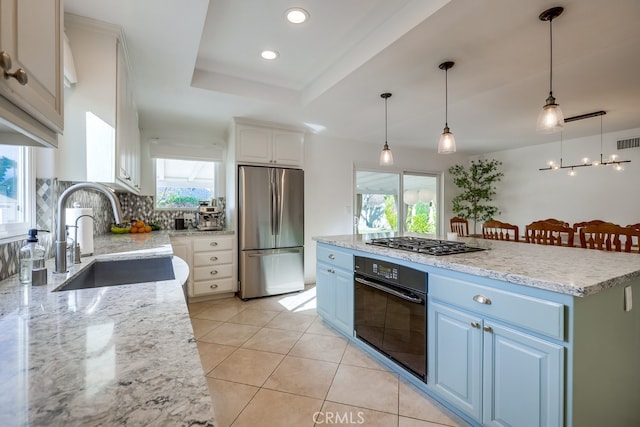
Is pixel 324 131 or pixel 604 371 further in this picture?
pixel 324 131

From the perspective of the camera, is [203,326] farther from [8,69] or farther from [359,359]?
[8,69]

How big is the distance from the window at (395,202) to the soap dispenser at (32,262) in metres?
4.03

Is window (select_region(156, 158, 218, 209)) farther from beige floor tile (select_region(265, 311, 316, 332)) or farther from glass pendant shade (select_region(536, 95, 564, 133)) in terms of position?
glass pendant shade (select_region(536, 95, 564, 133))

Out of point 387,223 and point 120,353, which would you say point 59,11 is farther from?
point 387,223

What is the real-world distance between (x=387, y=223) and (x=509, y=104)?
262 cm

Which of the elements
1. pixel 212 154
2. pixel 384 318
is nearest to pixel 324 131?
pixel 212 154

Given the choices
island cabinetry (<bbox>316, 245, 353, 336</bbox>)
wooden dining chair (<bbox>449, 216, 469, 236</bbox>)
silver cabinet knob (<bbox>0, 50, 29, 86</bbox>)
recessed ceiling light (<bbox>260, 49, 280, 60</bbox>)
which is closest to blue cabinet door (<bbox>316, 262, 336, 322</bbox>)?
island cabinetry (<bbox>316, 245, 353, 336</bbox>)

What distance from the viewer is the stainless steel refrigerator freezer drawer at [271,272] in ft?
12.0

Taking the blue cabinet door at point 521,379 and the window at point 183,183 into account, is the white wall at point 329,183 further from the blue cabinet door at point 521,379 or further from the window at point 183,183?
the blue cabinet door at point 521,379

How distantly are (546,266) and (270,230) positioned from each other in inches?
115

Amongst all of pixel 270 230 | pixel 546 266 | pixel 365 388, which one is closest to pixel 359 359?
pixel 365 388

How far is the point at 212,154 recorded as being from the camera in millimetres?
4199

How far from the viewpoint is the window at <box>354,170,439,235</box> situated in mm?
4945

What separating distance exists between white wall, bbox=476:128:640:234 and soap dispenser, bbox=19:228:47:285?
6.28 meters
